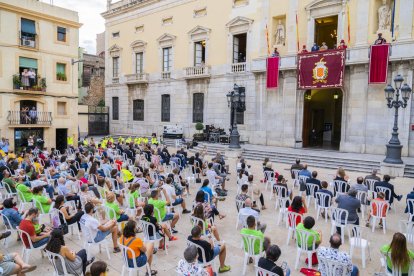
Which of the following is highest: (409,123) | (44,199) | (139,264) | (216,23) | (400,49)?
(216,23)

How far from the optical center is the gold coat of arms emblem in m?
18.4

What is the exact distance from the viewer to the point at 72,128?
78.0 feet

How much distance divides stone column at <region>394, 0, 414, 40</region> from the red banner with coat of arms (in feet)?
9.71

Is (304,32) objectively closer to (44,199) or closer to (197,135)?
(197,135)

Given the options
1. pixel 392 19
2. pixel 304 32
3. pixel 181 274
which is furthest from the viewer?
pixel 304 32

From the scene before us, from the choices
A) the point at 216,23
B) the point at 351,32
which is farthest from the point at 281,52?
the point at 216,23

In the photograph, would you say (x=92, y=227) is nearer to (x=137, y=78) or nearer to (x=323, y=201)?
(x=323, y=201)

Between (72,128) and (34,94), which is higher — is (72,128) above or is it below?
below

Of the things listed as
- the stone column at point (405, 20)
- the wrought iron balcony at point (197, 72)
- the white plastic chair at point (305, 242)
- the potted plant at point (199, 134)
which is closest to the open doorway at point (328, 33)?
the stone column at point (405, 20)

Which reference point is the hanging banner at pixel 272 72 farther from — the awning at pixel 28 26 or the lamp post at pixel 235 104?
the awning at pixel 28 26

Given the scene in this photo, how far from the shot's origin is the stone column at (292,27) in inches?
788

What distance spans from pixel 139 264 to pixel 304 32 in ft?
62.0

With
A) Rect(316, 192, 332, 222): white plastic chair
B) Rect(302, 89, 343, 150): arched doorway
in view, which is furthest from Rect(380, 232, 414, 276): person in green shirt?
Rect(302, 89, 343, 150): arched doorway

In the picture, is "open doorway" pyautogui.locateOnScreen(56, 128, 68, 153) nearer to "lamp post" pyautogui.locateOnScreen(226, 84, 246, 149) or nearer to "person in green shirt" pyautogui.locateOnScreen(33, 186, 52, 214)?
"lamp post" pyautogui.locateOnScreen(226, 84, 246, 149)
